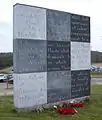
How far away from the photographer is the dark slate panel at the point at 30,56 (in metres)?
11.2

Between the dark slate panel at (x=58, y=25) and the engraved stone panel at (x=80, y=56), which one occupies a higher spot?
the dark slate panel at (x=58, y=25)

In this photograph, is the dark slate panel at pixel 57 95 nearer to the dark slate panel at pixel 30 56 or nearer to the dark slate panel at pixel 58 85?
the dark slate panel at pixel 58 85

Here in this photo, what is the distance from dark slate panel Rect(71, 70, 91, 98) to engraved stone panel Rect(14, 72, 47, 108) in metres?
1.95

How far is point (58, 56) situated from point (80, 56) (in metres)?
1.79

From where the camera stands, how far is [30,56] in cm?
1152

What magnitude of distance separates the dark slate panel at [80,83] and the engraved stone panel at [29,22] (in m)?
2.78

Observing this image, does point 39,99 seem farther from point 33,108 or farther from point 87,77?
point 87,77

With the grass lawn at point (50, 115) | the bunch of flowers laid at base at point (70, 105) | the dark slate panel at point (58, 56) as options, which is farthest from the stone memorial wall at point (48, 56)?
the grass lawn at point (50, 115)

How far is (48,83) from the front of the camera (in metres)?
12.3

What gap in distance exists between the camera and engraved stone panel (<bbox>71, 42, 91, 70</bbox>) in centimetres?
1372

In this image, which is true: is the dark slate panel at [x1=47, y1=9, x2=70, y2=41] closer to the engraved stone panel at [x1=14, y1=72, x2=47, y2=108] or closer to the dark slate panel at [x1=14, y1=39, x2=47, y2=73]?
the dark slate panel at [x1=14, y1=39, x2=47, y2=73]

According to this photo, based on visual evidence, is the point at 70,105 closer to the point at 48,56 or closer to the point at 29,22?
the point at 48,56

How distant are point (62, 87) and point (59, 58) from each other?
128 cm

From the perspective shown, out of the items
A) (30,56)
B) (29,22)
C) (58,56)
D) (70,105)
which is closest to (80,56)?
(58,56)
